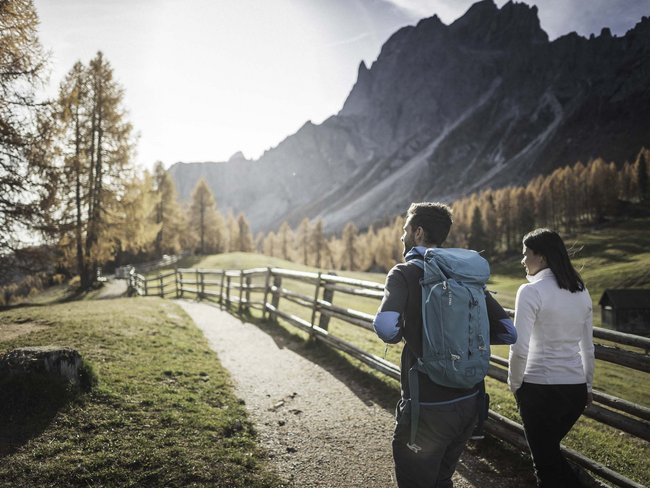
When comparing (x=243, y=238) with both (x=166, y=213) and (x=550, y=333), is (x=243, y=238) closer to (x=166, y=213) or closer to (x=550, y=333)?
(x=166, y=213)

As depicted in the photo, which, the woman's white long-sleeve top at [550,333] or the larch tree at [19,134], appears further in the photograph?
the larch tree at [19,134]

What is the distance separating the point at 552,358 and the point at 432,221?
1650 millimetres

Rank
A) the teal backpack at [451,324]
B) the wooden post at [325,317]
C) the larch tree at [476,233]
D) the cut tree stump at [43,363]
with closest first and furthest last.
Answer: the teal backpack at [451,324] → the cut tree stump at [43,363] → the wooden post at [325,317] → the larch tree at [476,233]

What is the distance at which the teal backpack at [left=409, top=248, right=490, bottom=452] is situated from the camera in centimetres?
248

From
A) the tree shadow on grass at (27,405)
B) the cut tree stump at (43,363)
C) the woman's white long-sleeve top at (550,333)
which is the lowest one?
the tree shadow on grass at (27,405)

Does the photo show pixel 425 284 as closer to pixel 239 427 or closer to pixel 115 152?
pixel 239 427

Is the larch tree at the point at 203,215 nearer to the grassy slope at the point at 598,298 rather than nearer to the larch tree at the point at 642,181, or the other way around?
the grassy slope at the point at 598,298

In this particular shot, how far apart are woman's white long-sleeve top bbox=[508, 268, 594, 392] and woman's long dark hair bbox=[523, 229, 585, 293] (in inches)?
2.0

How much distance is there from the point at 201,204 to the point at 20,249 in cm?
4503

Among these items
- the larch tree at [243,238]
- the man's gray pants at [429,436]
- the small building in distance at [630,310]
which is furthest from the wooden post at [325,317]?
the larch tree at [243,238]

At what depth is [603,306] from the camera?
36.3 metres

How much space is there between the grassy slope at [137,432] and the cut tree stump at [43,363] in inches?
18.2

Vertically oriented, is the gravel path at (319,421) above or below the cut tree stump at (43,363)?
below

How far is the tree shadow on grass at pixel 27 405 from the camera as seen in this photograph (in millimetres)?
4328
